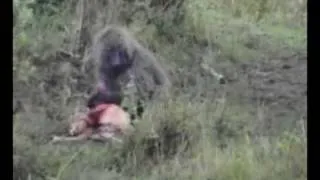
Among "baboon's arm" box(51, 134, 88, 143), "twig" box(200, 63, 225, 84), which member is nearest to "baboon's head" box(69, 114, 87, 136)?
"baboon's arm" box(51, 134, 88, 143)

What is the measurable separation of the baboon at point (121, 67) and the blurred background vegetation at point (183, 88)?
27 mm

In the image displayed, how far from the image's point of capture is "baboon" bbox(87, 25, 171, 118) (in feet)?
7.10

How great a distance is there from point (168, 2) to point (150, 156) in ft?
1.62

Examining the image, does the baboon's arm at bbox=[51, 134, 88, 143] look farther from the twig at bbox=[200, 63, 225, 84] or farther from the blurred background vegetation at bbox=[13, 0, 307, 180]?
the twig at bbox=[200, 63, 225, 84]

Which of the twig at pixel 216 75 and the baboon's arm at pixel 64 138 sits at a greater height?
the twig at pixel 216 75

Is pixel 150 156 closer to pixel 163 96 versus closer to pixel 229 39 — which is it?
pixel 163 96

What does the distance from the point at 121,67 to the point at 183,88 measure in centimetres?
21

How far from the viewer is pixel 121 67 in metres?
2.19

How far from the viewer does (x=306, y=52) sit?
2.13 m

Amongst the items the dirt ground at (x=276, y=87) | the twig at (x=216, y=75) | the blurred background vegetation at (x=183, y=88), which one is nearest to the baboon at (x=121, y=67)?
the blurred background vegetation at (x=183, y=88)

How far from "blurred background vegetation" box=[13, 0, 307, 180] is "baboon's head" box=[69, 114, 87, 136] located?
0.08ft

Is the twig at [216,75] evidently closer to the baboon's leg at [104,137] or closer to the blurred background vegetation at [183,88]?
the blurred background vegetation at [183,88]

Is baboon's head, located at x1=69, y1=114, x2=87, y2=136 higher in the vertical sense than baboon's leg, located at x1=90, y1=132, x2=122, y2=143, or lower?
higher

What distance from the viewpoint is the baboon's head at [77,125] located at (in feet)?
7.04
